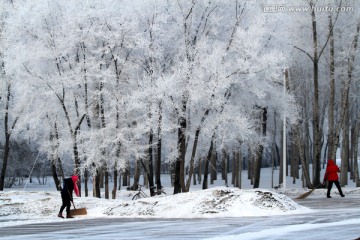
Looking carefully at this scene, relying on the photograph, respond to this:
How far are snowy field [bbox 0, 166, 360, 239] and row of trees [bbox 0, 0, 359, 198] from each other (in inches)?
223

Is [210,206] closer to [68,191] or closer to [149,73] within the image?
[68,191]

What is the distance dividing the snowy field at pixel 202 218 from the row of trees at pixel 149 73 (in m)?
5.66

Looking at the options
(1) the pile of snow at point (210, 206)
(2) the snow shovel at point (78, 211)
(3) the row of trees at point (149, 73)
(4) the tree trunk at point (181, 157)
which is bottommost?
(2) the snow shovel at point (78, 211)

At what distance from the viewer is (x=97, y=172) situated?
29.1m

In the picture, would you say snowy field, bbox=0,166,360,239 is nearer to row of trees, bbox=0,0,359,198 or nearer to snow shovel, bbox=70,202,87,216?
snow shovel, bbox=70,202,87,216

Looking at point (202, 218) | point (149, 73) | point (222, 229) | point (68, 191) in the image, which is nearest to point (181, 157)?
point (149, 73)

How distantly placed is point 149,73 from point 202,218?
1381 centimetres

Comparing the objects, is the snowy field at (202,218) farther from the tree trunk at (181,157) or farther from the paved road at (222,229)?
the tree trunk at (181,157)

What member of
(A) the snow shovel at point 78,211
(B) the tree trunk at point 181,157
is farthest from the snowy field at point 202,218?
(B) the tree trunk at point 181,157

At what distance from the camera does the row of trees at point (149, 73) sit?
87.6 ft

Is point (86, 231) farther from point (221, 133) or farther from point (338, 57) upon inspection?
point (338, 57)

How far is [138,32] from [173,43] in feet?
6.31

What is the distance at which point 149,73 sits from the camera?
28.2 metres

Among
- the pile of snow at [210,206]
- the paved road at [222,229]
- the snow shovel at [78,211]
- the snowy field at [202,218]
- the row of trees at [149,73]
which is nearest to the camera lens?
the paved road at [222,229]
